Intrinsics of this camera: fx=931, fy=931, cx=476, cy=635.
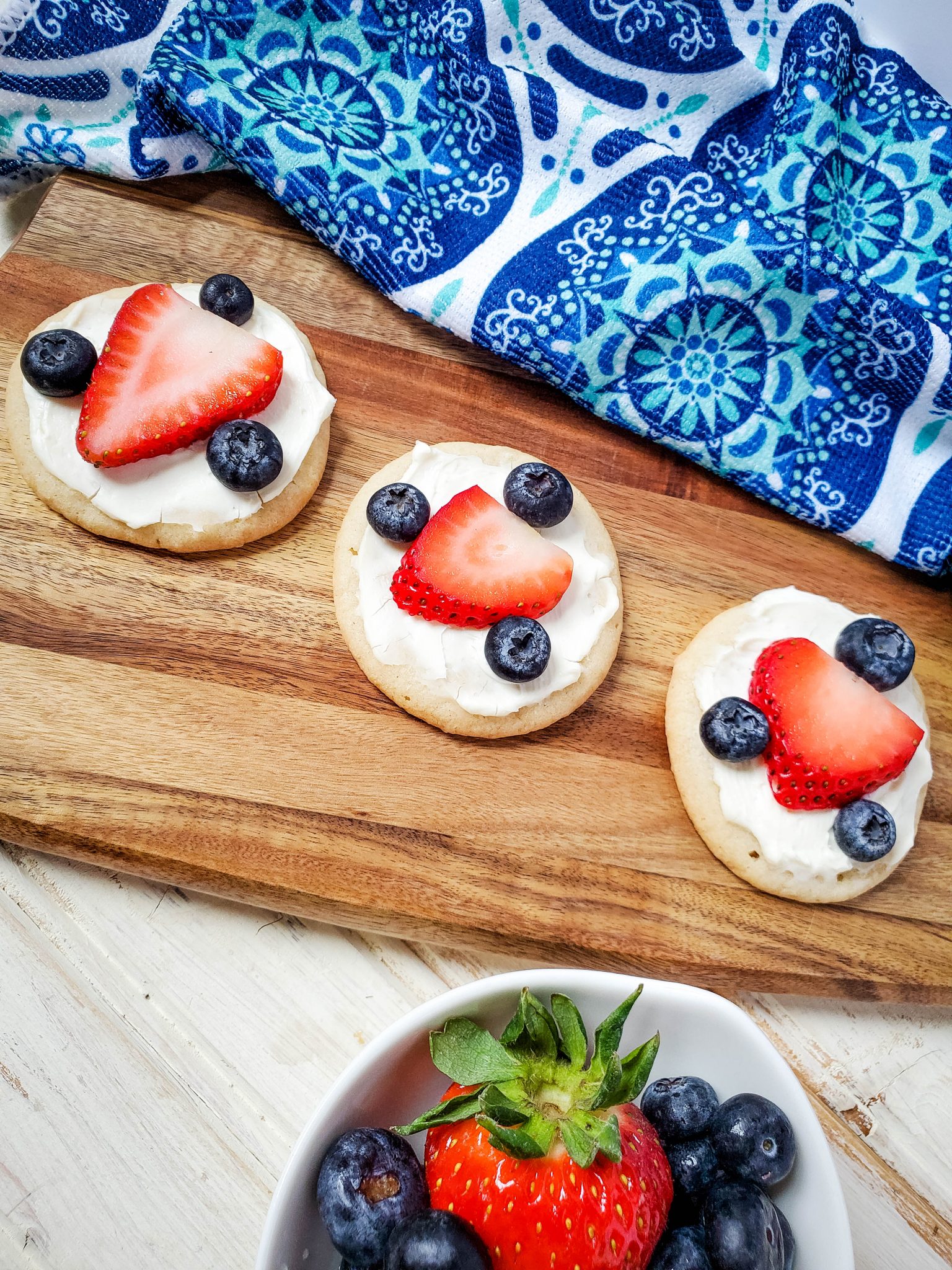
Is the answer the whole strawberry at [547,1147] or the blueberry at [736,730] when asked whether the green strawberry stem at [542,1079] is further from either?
the blueberry at [736,730]

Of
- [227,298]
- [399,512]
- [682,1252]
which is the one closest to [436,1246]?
[682,1252]

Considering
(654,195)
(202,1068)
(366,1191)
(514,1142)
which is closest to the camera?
(514,1142)

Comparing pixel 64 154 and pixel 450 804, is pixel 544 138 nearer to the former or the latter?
pixel 64 154

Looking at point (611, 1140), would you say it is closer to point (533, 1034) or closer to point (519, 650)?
point (533, 1034)

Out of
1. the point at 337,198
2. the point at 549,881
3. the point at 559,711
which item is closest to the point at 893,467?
the point at 559,711

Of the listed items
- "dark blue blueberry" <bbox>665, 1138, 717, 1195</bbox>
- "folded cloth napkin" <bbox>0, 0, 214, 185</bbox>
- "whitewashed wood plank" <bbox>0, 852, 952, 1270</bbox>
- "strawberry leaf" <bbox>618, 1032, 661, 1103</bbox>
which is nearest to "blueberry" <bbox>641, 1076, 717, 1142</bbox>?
"dark blue blueberry" <bbox>665, 1138, 717, 1195</bbox>

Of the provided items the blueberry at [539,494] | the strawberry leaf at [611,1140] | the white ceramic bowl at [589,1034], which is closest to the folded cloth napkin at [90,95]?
the blueberry at [539,494]

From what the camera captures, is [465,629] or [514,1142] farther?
[465,629]
